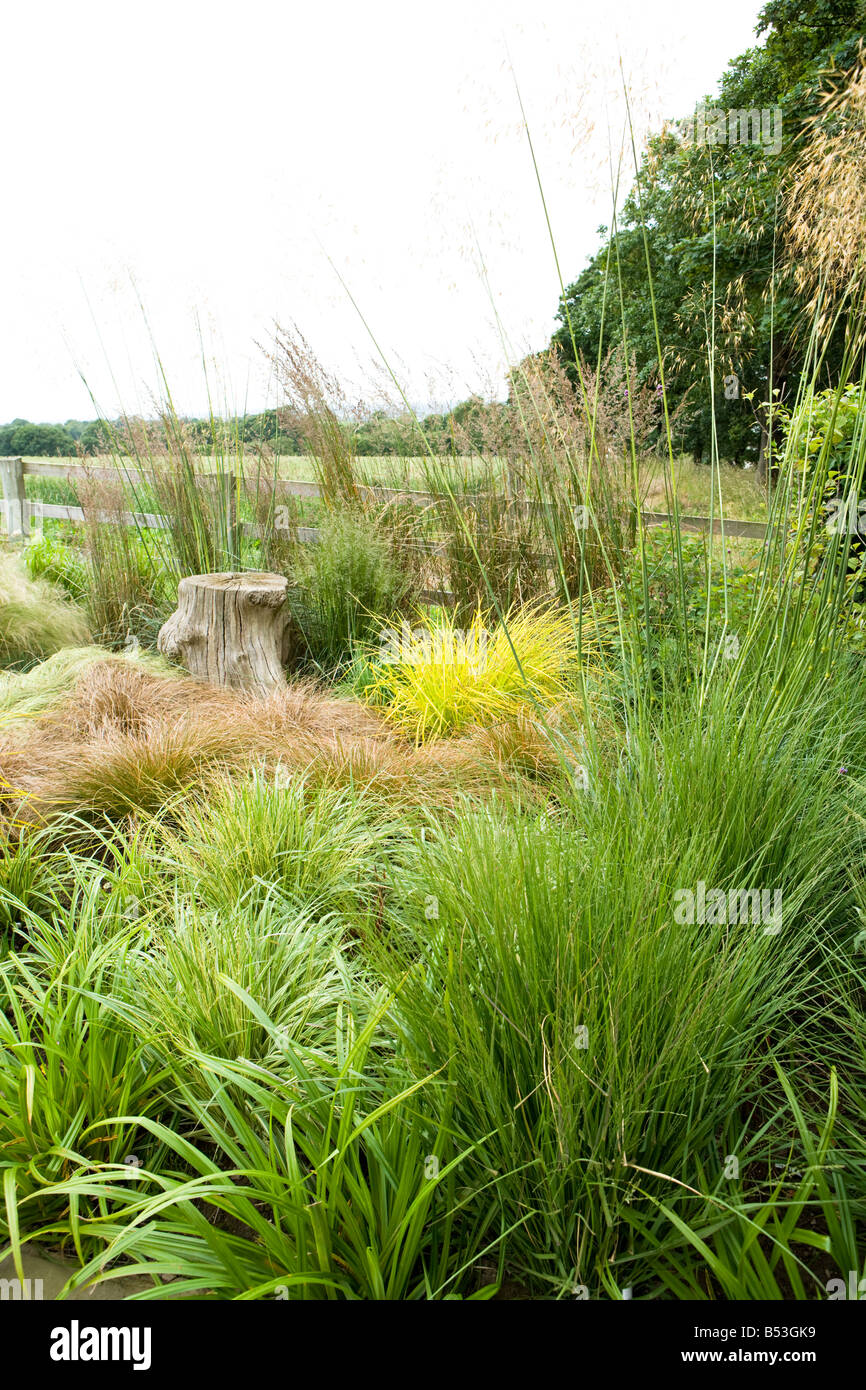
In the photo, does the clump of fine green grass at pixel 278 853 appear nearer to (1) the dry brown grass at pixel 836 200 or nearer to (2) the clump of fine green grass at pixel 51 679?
(2) the clump of fine green grass at pixel 51 679

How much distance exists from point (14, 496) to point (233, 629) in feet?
14.8

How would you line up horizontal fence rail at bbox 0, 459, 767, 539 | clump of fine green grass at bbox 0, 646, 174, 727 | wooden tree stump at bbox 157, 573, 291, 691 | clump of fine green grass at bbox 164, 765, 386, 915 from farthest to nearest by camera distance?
horizontal fence rail at bbox 0, 459, 767, 539 → wooden tree stump at bbox 157, 573, 291, 691 → clump of fine green grass at bbox 0, 646, 174, 727 → clump of fine green grass at bbox 164, 765, 386, 915

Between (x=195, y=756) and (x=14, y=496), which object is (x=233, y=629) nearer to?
(x=195, y=756)

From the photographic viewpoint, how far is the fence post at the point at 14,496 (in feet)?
22.9

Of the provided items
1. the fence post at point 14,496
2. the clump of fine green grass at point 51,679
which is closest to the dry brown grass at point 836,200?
the clump of fine green grass at point 51,679

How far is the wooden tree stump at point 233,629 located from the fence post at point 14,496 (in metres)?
3.98

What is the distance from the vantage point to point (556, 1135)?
41.8 inches

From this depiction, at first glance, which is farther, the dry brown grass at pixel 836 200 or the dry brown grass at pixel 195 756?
the dry brown grass at pixel 195 756

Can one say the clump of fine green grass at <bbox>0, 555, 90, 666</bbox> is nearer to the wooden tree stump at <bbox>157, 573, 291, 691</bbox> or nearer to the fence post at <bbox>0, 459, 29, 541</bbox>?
the wooden tree stump at <bbox>157, 573, 291, 691</bbox>

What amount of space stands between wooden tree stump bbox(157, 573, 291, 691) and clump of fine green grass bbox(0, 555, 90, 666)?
2.81 ft

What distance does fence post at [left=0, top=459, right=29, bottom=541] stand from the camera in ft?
22.9

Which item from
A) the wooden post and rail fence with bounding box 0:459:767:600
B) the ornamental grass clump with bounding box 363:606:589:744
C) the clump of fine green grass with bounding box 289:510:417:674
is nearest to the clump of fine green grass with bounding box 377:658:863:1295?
the ornamental grass clump with bounding box 363:606:589:744

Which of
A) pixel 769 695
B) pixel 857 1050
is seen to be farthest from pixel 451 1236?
pixel 769 695
